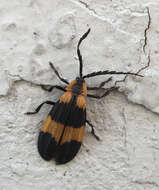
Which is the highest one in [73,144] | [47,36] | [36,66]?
[47,36]

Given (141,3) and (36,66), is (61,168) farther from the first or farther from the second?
(141,3)

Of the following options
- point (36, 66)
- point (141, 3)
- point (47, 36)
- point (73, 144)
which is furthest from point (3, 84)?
point (141, 3)

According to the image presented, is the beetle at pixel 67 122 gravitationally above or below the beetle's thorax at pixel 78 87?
below

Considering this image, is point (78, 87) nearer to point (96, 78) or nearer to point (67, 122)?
point (96, 78)

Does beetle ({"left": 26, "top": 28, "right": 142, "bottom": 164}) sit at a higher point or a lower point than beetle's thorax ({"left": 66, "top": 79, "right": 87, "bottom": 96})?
lower
